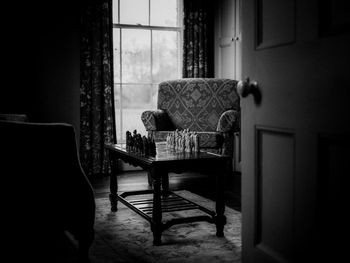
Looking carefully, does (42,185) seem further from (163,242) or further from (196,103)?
(196,103)

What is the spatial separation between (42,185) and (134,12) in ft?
13.7

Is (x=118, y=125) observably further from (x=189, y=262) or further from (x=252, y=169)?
(x=252, y=169)

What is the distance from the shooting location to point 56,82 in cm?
531

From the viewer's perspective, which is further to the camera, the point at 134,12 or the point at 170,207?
the point at 134,12

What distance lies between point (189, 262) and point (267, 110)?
119 centimetres

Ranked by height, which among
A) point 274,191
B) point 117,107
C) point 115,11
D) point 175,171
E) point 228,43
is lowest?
point 175,171

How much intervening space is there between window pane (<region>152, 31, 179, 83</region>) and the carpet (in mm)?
2813

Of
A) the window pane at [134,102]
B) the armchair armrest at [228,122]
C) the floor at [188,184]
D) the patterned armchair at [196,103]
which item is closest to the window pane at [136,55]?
the window pane at [134,102]

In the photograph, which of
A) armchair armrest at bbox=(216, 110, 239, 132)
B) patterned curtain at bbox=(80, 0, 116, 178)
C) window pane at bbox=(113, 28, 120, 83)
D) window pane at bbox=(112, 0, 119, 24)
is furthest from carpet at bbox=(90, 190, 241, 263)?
window pane at bbox=(112, 0, 119, 24)

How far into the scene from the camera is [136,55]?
5.83m

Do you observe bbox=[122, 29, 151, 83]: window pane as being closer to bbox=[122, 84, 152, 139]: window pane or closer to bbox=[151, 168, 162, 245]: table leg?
bbox=[122, 84, 152, 139]: window pane

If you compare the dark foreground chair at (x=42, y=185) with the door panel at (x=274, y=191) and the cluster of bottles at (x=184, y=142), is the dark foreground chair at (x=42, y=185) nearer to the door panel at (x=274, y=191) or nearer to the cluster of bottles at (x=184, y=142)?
the door panel at (x=274, y=191)

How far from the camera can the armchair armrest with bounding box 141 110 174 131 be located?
491cm

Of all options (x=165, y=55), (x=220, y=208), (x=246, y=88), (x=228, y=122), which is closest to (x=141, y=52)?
(x=165, y=55)
